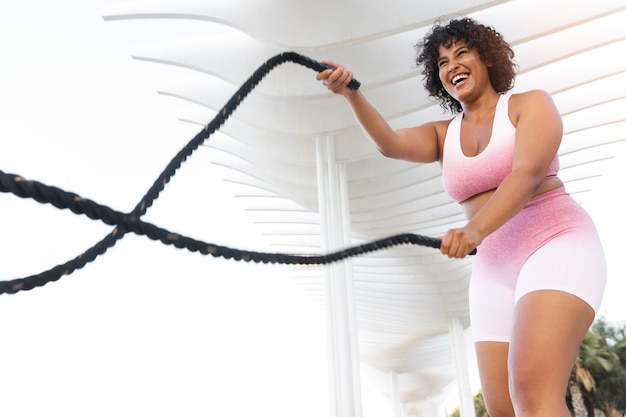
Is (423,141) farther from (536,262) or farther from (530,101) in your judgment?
(536,262)

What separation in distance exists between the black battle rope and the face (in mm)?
910

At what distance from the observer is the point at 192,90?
1153 centimetres

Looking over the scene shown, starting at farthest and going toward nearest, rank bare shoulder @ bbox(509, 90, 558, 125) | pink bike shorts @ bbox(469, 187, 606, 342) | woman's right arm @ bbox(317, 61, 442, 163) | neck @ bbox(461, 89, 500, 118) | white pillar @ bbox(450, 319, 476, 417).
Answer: white pillar @ bbox(450, 319, 476, 417) < neck @ bbox(461, 89, 500, 118) < woman's right arm @ bbox(317, 61, 442, 163) < bare shoulder @ bbox(509, 90, 558, 125) < pink bike shorts @ bbox(469, 187, 606, 342)

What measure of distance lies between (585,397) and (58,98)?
81.0 feet

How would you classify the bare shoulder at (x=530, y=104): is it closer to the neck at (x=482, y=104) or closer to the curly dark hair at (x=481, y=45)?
the neck at (x=482, y=104)

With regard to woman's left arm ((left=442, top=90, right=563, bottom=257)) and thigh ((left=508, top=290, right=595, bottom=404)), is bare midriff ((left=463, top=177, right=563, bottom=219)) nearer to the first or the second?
woman's left arm ((left=442, top=90, right=563, bottom=257))

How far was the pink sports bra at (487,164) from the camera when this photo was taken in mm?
2254

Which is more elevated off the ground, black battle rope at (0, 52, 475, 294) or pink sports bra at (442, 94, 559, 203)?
pink sports bra at (442, 94, 559, 203)

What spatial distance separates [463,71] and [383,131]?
422 mm

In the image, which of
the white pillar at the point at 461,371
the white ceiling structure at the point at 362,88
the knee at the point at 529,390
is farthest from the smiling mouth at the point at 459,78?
the white pillar at the point at 461,371

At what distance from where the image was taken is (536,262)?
82.6 inches

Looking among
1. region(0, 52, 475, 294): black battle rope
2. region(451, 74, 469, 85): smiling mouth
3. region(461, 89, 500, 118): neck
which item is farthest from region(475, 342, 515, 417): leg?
region(451, 74, 469, 85): smiling mouth

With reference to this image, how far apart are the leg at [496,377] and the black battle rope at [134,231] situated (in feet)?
2.25

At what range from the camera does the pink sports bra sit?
225 cm
